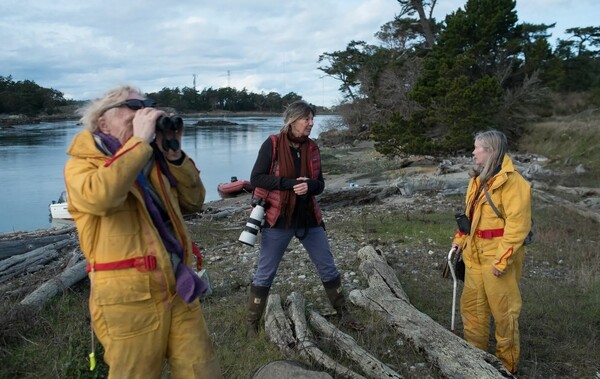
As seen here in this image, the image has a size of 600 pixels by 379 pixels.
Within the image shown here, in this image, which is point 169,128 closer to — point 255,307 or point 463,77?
point 255,307

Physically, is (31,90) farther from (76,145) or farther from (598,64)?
(76,145)

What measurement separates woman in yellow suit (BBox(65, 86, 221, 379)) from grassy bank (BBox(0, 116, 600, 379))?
143cm

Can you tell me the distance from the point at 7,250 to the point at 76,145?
26.7ft

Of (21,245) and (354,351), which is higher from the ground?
(354,351)

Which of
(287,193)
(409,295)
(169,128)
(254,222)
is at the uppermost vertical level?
(169,128)

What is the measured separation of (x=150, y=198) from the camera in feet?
7.62

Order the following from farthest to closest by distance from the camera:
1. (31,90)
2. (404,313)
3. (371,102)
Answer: (31,90) < (371,102) < (404,313)

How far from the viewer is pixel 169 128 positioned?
7.70 feet

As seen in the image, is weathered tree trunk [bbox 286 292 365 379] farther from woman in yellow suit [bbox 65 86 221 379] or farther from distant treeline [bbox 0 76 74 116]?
distant treeline [bbox 0 76 74 116]

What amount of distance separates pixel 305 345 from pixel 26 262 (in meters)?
5.97

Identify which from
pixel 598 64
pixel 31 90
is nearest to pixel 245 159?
pixel 598 64

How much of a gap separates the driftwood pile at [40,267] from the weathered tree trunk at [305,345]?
2.45 m

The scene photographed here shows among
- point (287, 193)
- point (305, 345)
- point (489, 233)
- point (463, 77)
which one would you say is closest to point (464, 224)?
point (489, 233)

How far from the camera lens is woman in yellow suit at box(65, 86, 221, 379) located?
2.13 m
